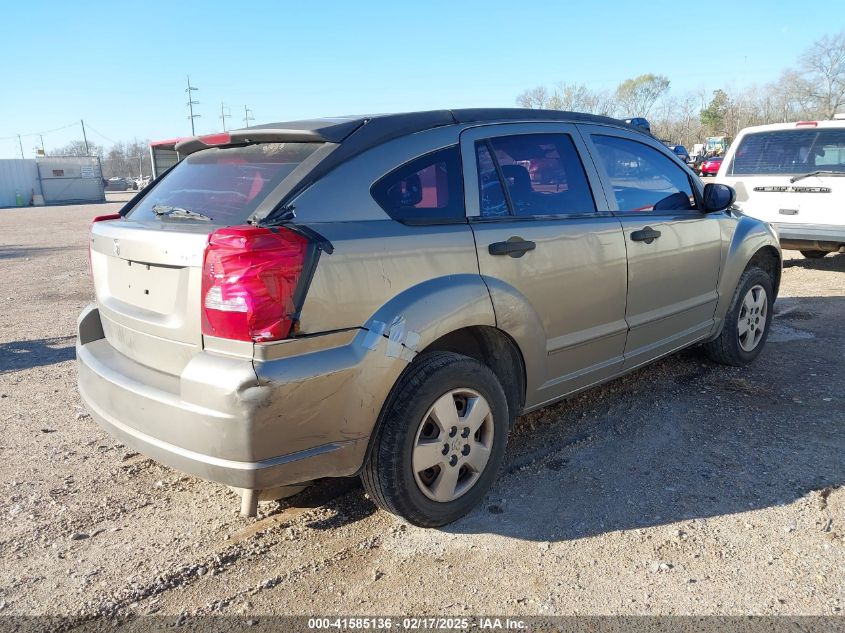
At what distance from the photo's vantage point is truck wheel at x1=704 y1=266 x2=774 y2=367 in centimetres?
500

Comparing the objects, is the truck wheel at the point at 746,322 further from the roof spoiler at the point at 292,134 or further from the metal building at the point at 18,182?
the metal building at the point at 18,182

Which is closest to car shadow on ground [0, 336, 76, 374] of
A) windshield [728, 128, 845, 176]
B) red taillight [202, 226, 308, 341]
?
red taillight [202, 226, 308, 341]

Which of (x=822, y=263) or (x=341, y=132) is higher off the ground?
(x=341, y=132)

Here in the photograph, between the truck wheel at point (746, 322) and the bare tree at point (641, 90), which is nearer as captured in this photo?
the truck wheel at point (746, 322)

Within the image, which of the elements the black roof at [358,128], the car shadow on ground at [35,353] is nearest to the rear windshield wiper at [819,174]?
the black roof at [358,128]

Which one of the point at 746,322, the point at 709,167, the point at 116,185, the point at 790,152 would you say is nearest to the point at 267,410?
the point at 746,322

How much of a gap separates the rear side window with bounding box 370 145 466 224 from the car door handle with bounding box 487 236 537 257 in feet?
0.69

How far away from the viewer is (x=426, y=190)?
118 inches

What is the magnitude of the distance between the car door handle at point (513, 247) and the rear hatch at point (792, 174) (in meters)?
6.76

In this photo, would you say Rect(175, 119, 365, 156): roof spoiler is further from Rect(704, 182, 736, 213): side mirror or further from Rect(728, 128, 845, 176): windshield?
Rect(728, 128, 845, 176): windshield

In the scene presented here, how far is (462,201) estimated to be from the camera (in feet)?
10.2

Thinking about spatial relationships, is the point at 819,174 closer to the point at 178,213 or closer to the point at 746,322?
the point at 746,322

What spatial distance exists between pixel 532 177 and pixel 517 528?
175 cm

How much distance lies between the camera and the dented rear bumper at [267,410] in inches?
94.5
